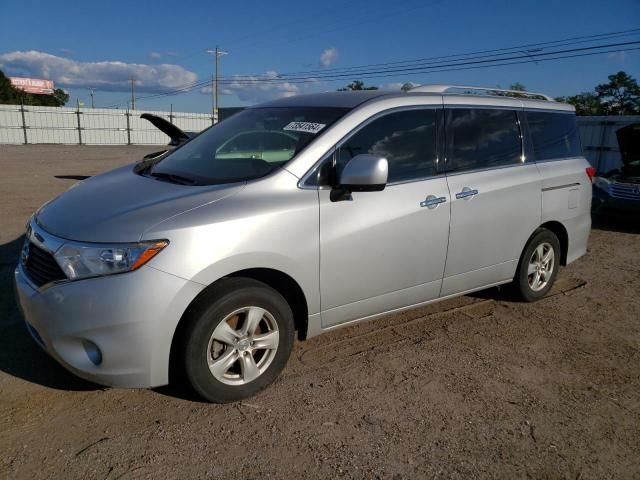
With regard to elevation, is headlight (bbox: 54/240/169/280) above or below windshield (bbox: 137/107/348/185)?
below

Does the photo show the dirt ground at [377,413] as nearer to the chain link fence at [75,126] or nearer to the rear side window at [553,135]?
the rear side window at [553,135]

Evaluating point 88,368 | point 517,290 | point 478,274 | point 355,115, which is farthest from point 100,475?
point 517,290

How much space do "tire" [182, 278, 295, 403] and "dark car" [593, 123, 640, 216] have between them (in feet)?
26.0

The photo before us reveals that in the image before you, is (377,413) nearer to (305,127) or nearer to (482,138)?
(305,127)

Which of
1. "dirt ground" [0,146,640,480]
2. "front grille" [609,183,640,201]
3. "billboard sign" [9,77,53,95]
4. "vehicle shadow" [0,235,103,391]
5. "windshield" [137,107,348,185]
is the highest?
"billboard sign" [9,77,53,95]

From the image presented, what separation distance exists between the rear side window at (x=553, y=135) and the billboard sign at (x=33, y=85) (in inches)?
2861

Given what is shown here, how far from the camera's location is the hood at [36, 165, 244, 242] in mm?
2727

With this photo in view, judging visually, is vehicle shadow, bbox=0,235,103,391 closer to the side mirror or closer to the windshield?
the windshield

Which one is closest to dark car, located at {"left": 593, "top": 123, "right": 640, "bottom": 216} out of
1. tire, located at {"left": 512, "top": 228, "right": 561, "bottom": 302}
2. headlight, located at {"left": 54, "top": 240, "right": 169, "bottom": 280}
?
tire, located at {"left": 512, "top": 228, "right": 561, "bottom": 302}

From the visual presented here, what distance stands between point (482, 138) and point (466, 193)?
60cm

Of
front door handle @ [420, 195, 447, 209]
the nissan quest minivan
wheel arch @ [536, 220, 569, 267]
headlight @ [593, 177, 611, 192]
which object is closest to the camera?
the nissan quest minivan

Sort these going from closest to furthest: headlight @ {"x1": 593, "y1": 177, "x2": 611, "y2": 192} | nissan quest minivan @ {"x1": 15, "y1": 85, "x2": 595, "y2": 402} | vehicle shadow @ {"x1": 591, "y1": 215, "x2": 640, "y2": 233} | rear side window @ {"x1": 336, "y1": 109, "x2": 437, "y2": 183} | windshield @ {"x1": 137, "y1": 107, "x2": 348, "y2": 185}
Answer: nissan quest minivan @ {"x1": 15, "y1": 85, "x2": 595, "y2": 402}, windshield @ {"x1": 137, "y1": 107, "x2": 348, "y2": 185}, rear side window @ {"x1": 336, "y1": 109, "x2": 437, "y2": 183}, vehicle shadow @ {"x1": 591, "y1": 215, "x2": 640, "y2": 233}, headlight @ {"x1": 593, "y1": 177, "x2": 611, "y2": 192}

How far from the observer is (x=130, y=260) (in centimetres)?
262

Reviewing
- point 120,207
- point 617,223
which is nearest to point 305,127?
point 120,207
